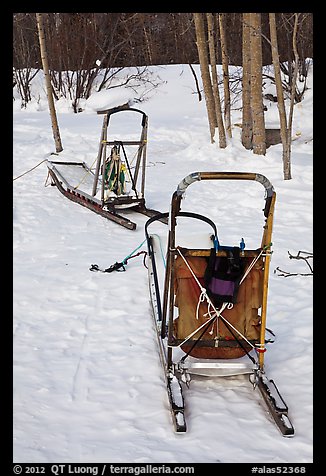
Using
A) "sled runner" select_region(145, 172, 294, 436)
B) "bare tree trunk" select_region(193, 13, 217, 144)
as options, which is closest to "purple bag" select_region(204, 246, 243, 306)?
"sled runner" select_region(145, 172, 294, 436)

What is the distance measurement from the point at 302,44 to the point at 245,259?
1422 cm

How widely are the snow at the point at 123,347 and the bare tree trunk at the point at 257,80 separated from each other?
142cm

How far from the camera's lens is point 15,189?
8.95m

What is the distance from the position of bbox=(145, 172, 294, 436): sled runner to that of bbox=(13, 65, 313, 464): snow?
0.12m

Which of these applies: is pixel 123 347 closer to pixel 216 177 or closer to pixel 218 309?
pixel 218 309

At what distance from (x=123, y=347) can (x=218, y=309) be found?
0.95 meters

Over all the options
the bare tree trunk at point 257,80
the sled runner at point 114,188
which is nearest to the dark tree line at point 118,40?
the bare tree trunk at point 257,80

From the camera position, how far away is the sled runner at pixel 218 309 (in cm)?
313

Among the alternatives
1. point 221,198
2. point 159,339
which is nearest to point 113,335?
point 159,339

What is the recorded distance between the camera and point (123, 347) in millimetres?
3859

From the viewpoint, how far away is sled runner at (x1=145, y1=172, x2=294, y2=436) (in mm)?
3127

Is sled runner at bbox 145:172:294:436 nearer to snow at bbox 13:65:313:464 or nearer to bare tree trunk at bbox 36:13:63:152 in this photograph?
snow at bbox 13:65:313:464

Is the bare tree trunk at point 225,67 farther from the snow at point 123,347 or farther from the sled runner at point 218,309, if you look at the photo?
the sled runner at point 218,309
